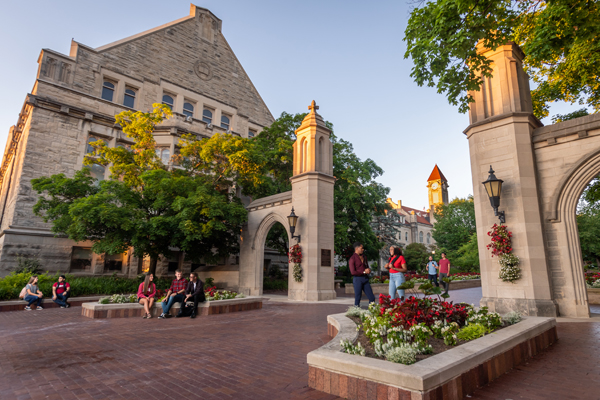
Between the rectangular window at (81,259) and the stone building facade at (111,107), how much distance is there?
5 centimetres

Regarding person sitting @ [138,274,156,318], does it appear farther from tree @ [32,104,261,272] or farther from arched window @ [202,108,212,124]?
arched window @ [202,108,212,124]

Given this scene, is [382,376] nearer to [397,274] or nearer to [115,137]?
[397,274]

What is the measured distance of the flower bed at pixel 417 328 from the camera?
392cm

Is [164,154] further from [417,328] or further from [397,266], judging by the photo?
[417,328]

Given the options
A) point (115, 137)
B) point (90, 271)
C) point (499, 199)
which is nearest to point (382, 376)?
point (499, 199)

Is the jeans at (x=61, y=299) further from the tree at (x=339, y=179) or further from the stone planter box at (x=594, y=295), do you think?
the stone planter box at (x=594, y=295)

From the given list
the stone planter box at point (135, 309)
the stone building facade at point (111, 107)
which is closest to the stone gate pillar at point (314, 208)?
the stone planter box at point (135, 309)

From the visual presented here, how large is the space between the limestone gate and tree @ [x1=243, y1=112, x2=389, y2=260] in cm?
1197

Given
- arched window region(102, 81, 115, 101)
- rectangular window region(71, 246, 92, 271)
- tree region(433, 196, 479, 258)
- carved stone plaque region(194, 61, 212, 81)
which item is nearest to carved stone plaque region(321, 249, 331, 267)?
rectangular window region(71, 246, 92, 271)

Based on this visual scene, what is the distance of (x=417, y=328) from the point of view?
439 centimetres

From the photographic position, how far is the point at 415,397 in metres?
2.88

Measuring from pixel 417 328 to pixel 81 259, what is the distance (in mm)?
21584

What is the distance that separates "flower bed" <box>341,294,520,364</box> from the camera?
3922 mm

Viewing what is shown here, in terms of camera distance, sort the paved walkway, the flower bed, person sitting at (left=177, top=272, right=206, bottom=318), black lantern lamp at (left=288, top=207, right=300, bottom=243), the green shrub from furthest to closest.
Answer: black lantern lamp at (left=288, top=207, right=300, bottom=243)
person sitting at (left=177, top=272, right=206, bottom=318)
the green shrub
the flower bed
the paved walkway
